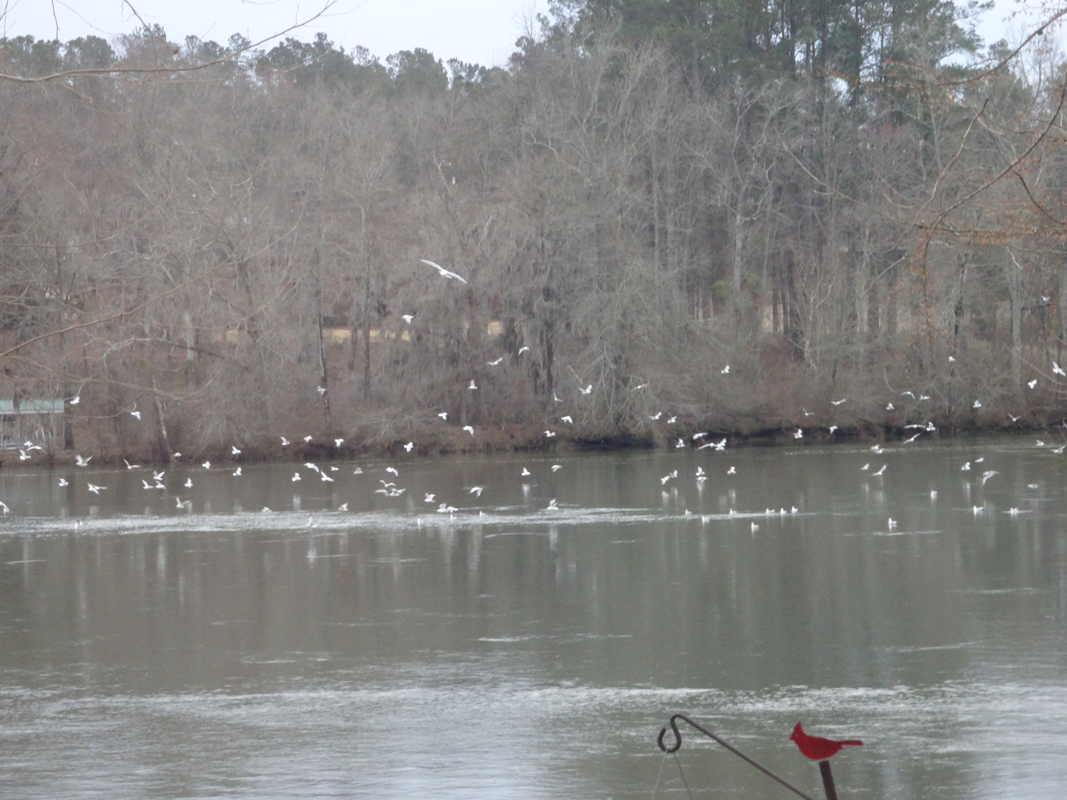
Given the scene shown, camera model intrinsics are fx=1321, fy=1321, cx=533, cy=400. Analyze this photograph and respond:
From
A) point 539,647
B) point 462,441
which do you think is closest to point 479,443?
point 462,441

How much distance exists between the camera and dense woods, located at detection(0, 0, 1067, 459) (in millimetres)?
34562

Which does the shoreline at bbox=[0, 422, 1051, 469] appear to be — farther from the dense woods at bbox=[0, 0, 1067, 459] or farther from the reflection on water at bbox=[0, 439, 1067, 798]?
the reflection on water at bbox=[0, 439, 1067, 798]

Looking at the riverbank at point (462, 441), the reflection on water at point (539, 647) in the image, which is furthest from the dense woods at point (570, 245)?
the reflection on water at point (539, 647)

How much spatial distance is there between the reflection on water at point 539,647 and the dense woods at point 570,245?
516 inches

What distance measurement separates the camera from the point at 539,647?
36.9 feet

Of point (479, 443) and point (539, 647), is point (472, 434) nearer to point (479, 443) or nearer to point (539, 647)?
point (479, 443)

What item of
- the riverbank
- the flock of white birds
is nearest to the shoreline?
the riverbank

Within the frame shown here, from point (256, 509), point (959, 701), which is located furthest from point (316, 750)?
point (256, 509)

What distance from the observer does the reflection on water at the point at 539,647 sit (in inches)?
312

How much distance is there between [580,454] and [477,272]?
589cm

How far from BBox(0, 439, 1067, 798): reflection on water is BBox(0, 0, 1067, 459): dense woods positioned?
13.1 m

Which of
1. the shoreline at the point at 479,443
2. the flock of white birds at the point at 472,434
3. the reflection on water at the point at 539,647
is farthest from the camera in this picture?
the shoreline at the point at 479,443

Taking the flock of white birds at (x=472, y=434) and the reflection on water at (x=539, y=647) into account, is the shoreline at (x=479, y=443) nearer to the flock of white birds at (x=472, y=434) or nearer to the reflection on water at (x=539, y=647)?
the flock of white birds at (x=472, y=434)

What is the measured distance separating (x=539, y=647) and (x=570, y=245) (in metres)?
26.1
